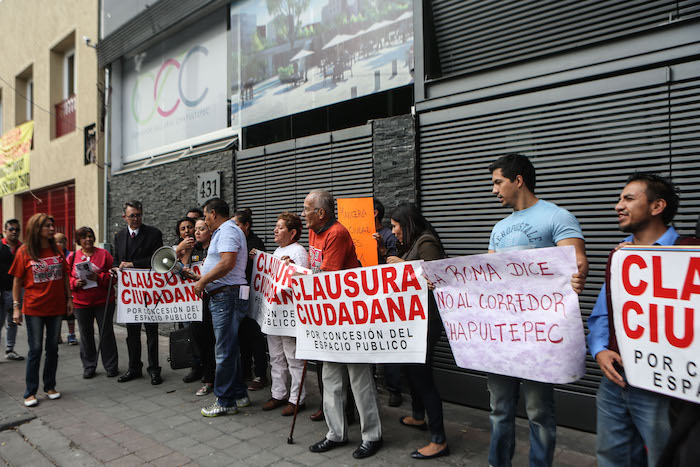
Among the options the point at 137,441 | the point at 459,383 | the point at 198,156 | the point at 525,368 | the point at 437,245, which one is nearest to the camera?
the point at 525,368

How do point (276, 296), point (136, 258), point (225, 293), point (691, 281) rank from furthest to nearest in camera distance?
1. point (136, 258)
2. point (225, 293)
3. point (276, 296)
4. point (691, 281)

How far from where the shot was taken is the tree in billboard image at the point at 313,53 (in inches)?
241

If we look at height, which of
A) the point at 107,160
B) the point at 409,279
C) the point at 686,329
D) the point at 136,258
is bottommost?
the point at 686,329

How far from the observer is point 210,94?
9.04 m

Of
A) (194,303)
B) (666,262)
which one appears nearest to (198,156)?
(194,303)

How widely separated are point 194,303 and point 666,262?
4.91 metres

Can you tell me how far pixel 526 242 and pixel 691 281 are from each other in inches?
38.2

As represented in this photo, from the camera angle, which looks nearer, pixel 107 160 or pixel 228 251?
pixel 228 251

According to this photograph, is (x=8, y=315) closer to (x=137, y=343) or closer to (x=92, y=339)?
(x=92, y=339)

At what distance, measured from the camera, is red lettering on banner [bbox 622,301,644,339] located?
227cm

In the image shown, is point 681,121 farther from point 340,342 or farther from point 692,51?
point 340,342

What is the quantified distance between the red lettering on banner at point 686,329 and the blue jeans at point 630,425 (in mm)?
265

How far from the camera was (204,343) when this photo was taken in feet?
19.0

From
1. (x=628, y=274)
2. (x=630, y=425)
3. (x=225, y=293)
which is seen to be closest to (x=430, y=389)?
(x=630, y=425)
